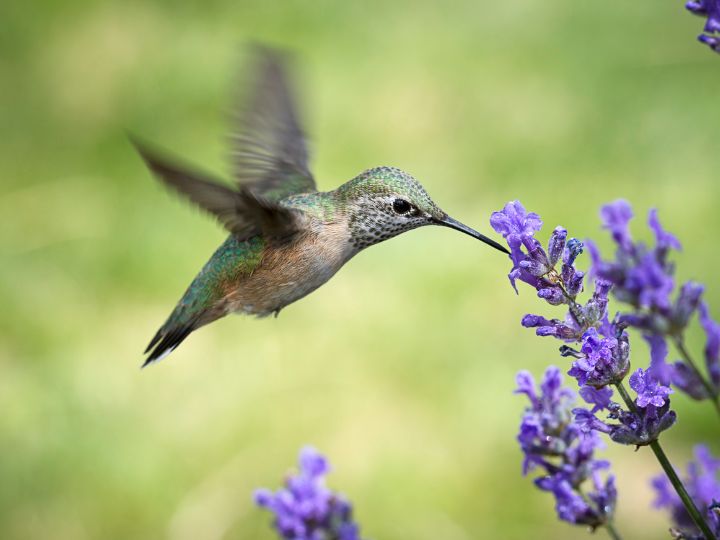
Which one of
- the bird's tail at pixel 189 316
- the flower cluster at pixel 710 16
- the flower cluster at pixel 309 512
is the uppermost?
the bird's tail at pixel 189 316

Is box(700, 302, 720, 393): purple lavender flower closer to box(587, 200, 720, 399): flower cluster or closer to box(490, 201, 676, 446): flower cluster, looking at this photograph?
box(587, 200, 720, 399): flower cluster

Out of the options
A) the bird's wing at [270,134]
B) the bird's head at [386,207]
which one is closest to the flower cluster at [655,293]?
the bird's head at [386,207]

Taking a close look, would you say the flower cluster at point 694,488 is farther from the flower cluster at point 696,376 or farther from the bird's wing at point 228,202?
the bird's wing at point 228,202

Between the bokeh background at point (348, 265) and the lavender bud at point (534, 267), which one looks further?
the bokeh background at point (348, 265)

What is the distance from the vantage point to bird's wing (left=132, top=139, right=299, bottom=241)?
5.25 ft

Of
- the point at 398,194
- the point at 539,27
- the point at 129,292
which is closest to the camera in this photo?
the point at 398,194

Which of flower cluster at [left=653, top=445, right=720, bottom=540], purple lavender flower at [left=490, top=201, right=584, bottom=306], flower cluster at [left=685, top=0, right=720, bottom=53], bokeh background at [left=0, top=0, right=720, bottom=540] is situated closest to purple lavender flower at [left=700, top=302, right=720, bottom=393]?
purple lavender flower at [left=490, top=201, right=584, bottom=306]

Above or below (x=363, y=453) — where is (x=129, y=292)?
above

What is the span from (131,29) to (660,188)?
3.83 m

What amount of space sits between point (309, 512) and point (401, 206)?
2.25 ft

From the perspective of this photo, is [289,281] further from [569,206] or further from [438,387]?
[569,206]

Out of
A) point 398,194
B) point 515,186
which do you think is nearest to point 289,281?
point 398,194

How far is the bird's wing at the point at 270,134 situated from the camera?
2.27 m

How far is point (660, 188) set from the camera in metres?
5.10
